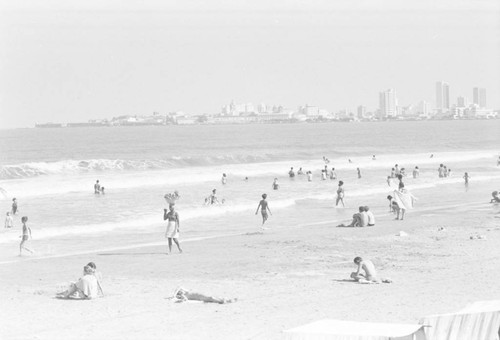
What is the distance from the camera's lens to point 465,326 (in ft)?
31.0

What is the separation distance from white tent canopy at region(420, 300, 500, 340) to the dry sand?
287 centimetres

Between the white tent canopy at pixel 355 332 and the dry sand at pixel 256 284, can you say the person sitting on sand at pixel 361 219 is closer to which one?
the dry sand at pixel 256 284

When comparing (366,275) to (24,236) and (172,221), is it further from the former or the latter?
(24,236)

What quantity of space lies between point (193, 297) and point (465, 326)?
5911 mm

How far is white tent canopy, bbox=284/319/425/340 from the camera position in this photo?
8883 millimetres

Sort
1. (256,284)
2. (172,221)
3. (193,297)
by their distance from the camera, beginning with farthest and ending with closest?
(172,221), (256,284), (193,297)

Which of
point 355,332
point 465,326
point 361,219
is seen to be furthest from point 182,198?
point 355,332

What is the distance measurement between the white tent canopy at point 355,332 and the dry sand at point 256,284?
2.40 meters

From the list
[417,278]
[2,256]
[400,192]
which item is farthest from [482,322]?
[400,192]

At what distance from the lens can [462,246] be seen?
20.8 metres

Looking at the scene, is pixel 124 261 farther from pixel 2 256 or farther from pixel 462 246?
pixel 462 246

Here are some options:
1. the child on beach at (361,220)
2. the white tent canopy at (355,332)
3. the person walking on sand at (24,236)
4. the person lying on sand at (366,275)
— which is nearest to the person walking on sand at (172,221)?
the person walking on sand at (24,236)

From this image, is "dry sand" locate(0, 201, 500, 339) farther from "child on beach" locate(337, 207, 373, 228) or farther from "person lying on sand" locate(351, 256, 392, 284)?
"child on beach" locate(337, 207, 373, 228)

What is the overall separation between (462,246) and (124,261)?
8516 mm
